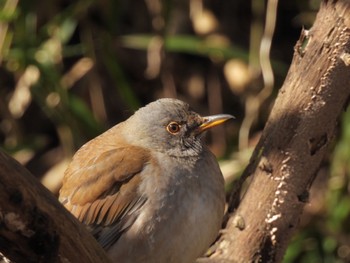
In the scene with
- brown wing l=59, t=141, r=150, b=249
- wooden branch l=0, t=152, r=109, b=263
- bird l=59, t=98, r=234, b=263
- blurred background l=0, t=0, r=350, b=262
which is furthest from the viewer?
blurred background l=0, t=0, r=350, b=262

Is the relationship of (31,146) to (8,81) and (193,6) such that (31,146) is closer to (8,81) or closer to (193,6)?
(8,81)

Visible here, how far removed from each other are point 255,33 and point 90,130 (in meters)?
1.46

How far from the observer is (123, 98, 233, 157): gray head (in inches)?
193

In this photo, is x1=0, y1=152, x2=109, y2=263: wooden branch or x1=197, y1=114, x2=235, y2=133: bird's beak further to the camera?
x1=197, y1=114, x2=235, y2=133: bird's beak

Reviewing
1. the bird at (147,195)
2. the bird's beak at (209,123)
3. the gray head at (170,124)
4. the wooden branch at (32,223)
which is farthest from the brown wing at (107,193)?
the wooden branch at (32,223)

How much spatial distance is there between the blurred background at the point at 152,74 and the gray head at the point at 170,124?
133 cm

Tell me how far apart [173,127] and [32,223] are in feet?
5.76

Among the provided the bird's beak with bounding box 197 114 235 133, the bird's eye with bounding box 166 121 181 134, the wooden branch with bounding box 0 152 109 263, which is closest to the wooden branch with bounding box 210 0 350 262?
the bird's beak with bounding box 197 114 235 133

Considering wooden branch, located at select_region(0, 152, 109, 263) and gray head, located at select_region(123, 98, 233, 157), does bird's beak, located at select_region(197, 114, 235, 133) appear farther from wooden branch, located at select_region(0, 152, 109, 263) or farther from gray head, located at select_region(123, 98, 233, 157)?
wooden branch, located at select_region(0, 152, 109, 263)

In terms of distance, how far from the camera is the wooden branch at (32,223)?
3.25m

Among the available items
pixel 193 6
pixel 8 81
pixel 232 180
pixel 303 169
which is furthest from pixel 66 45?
pixel 303 169

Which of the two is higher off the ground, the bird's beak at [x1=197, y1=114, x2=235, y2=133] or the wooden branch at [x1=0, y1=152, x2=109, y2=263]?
the wooden branch at [x1=0, y1=152, x2=109, y2=263]

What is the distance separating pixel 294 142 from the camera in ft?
14.9

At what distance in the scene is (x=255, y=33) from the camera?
22.8ft
